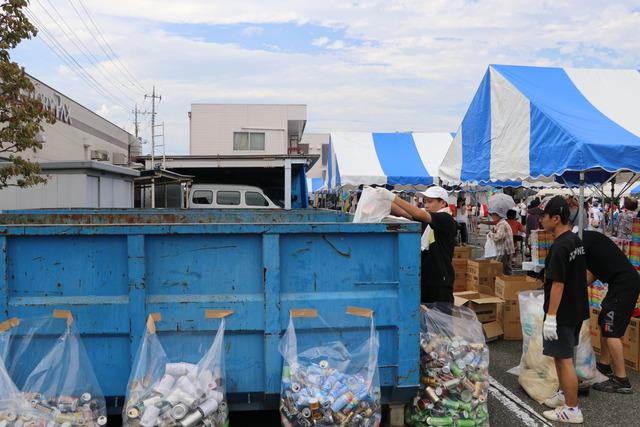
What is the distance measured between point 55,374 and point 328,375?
5.34ft

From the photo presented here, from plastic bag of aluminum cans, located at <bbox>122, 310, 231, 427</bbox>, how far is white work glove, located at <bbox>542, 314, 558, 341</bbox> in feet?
8.10

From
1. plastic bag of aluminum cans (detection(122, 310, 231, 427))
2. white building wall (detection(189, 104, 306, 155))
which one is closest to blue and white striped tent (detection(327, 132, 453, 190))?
plastic bag of aluminum cans (detection(122, 310, 231, 427))

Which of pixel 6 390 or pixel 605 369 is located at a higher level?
pixel 6 390

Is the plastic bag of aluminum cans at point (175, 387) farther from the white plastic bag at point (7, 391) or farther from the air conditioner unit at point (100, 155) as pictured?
the air conditioner unit at point (100, 155)

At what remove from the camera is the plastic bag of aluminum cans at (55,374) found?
3135mm

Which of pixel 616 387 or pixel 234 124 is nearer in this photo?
pixel 616 387

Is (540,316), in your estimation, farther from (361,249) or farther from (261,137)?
(261,137)

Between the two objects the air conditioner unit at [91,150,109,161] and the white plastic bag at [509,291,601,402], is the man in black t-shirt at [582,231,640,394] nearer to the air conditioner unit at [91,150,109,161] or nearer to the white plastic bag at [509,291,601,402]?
the white plastic bag at [509,291,601,402]

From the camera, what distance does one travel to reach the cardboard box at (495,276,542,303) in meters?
7.00

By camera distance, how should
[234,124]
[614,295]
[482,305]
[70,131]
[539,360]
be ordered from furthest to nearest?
1. [234,124]
2. [70,131]
3. [482,305]
4. [614,295]
5. [539,360]

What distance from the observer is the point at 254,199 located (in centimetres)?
1427

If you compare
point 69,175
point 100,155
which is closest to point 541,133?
point 69,175

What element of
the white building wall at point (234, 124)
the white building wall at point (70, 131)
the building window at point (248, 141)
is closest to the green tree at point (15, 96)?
the white building wall at point (70, 131)

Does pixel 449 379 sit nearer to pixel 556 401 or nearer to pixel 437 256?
pixel 437 256
